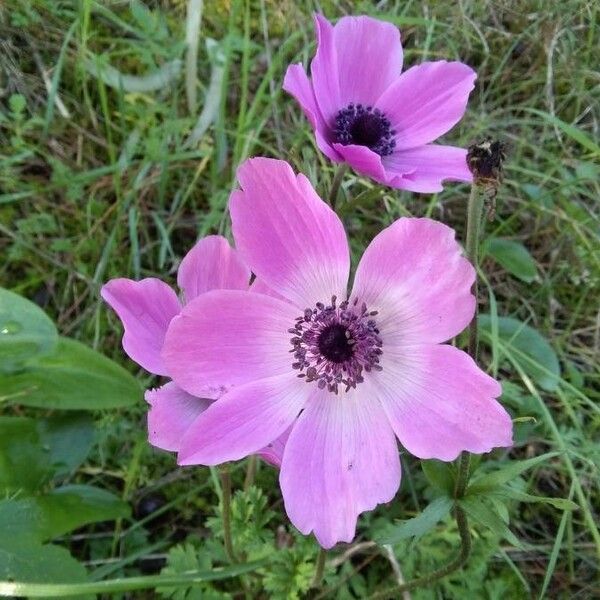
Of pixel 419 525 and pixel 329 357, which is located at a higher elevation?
pixel 329 357

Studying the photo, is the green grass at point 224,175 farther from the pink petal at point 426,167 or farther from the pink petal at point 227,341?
the pink petal at point 227,341

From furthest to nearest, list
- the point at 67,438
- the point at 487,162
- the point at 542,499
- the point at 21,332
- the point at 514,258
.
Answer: the point at 514,258 → the point at 67,438 → the point at 21,332 → the point at 542,499 → the point at 487,162

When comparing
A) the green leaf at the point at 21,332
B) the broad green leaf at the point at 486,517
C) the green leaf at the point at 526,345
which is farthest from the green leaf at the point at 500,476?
the green leaf at the point at 21,332

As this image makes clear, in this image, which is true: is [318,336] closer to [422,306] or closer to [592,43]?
[422,306]

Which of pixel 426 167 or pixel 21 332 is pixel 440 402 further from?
pixel 21 332

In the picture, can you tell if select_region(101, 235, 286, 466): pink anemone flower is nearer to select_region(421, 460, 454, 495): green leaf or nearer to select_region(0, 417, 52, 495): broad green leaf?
select_region(421, 460, 454, 495): green leaf

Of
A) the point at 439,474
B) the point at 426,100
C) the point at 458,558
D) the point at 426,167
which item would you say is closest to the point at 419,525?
the point at 439,474
